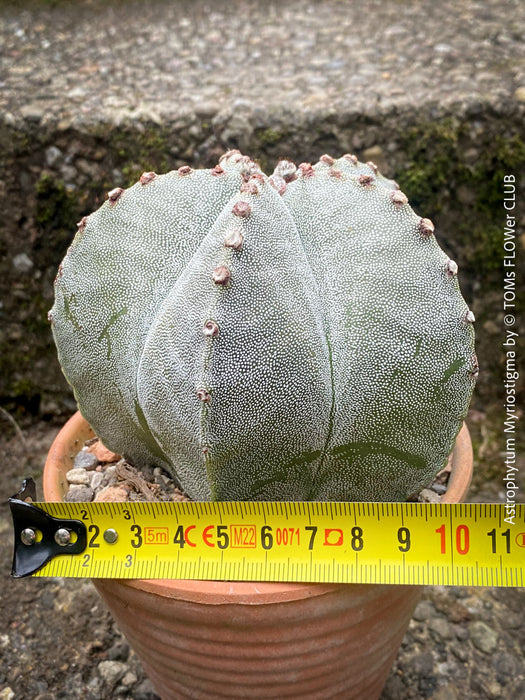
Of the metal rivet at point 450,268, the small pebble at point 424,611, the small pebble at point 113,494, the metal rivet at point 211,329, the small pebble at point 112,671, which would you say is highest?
the metal rivet at point 211,329

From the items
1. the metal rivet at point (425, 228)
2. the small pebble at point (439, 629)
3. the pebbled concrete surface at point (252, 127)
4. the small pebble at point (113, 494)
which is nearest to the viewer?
the metal rivet at point (425, 228)

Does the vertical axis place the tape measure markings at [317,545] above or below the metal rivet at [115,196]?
below

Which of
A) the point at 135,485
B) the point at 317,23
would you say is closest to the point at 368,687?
the point at 135,485

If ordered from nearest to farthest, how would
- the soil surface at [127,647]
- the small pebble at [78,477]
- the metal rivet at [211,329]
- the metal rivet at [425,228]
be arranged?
the metal rivet at [211,329] → the metal rivet at [425,228] → the small pebble at [78,477] → the soil surface at [127,647]

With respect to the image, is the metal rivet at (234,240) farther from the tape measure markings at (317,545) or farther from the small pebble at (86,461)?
the small pebble at (86,461)

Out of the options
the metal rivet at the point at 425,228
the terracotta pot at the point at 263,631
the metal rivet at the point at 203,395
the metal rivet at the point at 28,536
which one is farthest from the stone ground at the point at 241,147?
the metal rivet at the point at 425,228

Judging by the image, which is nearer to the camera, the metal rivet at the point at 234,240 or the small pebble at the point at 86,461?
the metal rivet at the point at 234,240

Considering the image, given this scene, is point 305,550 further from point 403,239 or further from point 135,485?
point 403,239
